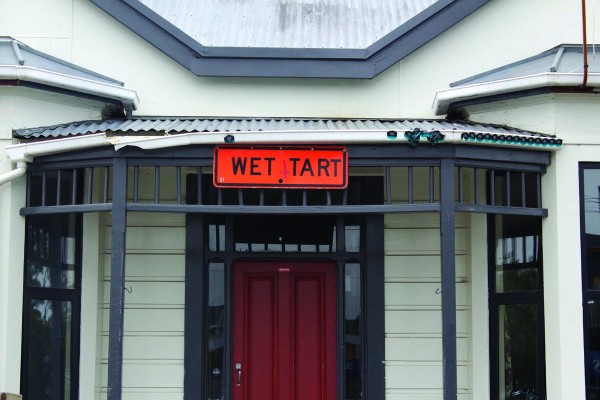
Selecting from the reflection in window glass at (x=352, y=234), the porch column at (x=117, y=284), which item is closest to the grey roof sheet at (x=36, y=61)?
the porch column at (x=117, y=284)

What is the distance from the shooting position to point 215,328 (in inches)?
339

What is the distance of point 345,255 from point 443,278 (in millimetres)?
1829

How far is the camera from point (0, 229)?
7.44 meters

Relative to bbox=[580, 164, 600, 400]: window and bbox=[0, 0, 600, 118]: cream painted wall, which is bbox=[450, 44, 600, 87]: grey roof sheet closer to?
bbox=[0, 0, 600, 118]: cream painted wall

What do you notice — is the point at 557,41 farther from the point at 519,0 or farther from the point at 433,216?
the point at 433,216

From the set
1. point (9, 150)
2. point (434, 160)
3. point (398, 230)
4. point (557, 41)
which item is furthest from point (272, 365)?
point (557, 41)

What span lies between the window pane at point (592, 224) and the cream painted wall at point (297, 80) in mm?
1706

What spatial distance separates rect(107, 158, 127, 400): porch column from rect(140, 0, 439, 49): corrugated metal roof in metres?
2.32

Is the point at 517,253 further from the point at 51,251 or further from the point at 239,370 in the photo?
the point at 51,251

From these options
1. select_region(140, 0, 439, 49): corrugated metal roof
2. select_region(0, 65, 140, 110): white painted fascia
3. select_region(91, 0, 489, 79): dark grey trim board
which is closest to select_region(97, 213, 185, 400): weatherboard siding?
select_region(0, 65, 140, 110): white painted fascia

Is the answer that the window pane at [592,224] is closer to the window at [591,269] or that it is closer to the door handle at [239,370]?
the window at [591,269]

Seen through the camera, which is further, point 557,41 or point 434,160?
point 557,41

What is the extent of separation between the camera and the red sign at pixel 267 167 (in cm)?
714

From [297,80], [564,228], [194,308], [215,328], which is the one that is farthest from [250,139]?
[564,228]
